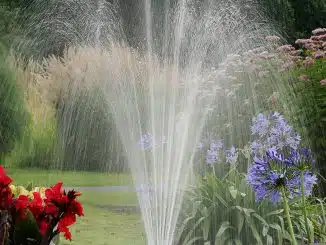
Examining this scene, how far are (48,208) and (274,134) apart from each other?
293 cm

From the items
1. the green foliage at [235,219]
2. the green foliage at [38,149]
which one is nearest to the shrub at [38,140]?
the green foliage at [38,149]

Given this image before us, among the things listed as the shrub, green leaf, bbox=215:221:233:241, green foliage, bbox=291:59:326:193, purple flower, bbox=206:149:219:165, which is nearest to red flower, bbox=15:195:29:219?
green leaf, bbox=215:221:233:241

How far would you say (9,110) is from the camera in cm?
1088

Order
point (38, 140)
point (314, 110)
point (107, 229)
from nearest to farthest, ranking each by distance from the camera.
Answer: point (107, 229), point (314, 110), point (38, 140)

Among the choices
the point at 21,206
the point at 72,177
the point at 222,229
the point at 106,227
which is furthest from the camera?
the point at 72,177

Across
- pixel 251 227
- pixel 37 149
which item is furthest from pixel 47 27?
pixel 251 227

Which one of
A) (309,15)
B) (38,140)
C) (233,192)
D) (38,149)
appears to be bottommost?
(233,192)

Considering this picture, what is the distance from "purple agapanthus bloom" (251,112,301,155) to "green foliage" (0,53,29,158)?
6637 mm

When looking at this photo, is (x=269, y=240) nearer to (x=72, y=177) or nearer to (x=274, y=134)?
(x=274, y=134)

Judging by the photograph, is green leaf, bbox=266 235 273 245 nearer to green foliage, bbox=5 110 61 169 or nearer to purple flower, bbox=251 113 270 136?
purple flower, bbox=251 113 270 136

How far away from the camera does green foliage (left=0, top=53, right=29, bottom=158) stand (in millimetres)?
10766

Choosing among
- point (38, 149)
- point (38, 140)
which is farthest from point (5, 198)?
point (38, 149)

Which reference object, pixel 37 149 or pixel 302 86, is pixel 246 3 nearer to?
pixel 37 149

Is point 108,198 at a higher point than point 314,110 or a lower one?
lower
